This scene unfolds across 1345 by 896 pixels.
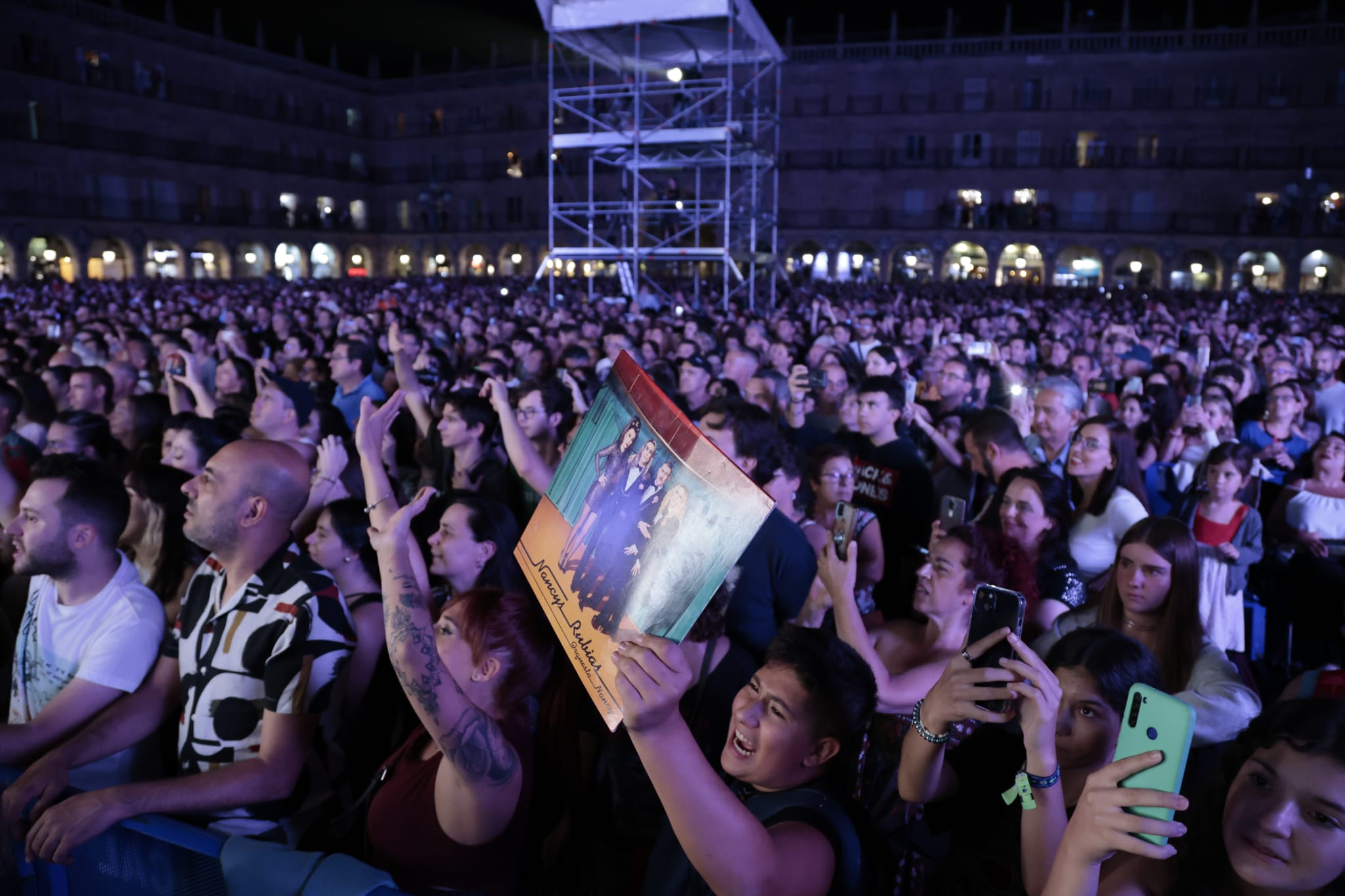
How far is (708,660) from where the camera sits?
279 centimetres

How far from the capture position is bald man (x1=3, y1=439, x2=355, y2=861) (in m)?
2.37

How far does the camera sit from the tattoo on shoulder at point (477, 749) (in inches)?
78.7

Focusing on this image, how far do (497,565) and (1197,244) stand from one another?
3839 cm

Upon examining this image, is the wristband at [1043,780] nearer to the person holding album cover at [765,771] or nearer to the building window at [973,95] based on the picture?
the person holding album cover at [765,771]

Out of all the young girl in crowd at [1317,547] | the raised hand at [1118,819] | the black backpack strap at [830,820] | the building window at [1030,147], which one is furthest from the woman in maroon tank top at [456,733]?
the building window at [1030,147]

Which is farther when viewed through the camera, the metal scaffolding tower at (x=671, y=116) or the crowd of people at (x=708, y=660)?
the metal scaffolding tower at (x=671, y=116)

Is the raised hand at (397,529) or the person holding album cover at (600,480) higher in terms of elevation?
the person holding album cover at (600,480)

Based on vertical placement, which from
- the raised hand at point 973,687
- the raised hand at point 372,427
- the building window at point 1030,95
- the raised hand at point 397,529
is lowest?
the raised hand at point 973,687

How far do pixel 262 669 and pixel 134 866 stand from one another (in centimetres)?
53

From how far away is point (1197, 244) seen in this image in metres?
35.2

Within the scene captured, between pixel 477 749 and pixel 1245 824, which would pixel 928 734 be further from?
pixel 477 749

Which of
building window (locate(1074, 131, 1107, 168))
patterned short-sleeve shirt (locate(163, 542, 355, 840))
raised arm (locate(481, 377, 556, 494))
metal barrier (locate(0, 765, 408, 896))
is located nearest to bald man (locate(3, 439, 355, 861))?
patterned short-sleeve shirt (locate(163, 542, 355, 840))

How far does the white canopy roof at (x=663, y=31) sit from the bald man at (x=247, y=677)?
14763 mm

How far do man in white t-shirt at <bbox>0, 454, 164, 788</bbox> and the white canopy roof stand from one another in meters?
14.7
